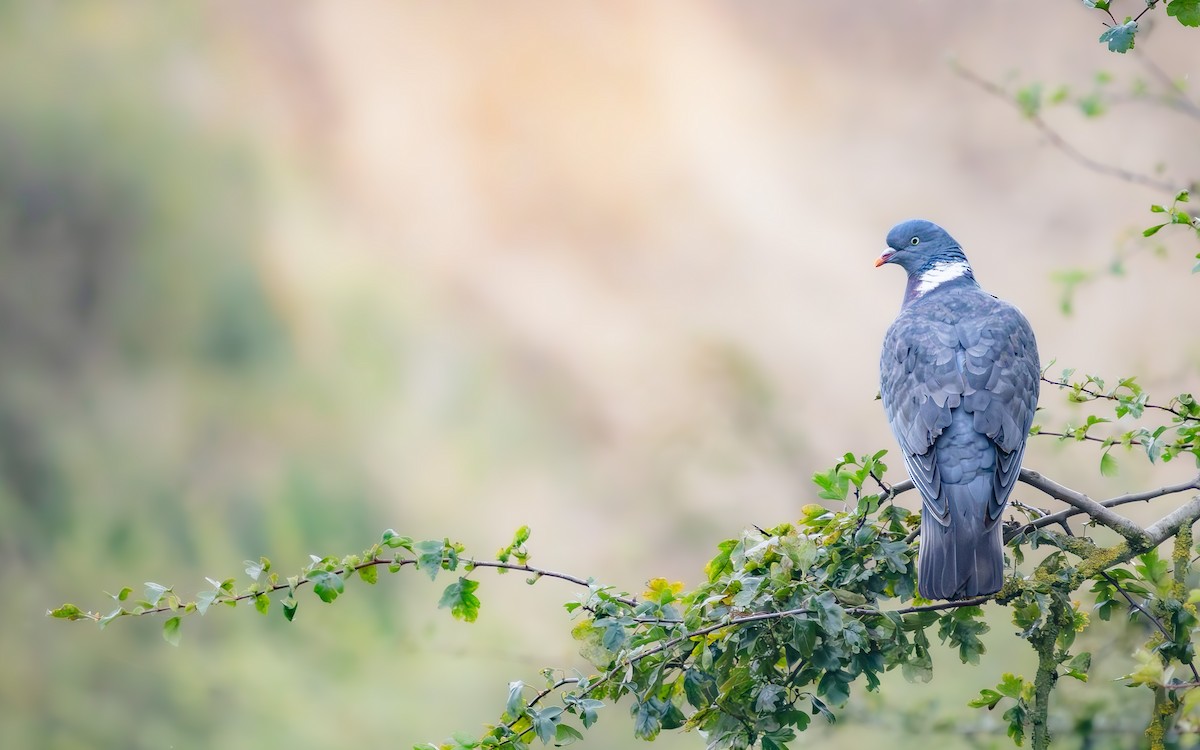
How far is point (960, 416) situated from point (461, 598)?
2.64 feet

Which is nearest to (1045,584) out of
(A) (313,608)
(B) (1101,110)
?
(B) (1101,110)

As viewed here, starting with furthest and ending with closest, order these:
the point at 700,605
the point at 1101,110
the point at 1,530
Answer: the point at 1,530 → the point at 1101,110 → the point at 700,605

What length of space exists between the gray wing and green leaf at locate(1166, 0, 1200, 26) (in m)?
0.66

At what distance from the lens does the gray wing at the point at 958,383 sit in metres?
1.59

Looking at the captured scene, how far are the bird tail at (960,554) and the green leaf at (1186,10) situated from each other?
65 cm

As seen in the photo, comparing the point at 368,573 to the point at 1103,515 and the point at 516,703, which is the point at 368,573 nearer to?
the point at 516,703

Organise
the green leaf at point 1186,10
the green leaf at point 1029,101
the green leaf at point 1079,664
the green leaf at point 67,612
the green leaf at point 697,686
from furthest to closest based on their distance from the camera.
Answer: the green leaf at point 1029,101 < the green leaf at point 1079,664 < the green leaf at point 697,686 < the green leaf at point 67,612 < the green leaf at point 1186,10

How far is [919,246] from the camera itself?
7.30ft

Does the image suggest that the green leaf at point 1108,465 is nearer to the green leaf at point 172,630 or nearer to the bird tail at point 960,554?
the bird tail at point 960,554

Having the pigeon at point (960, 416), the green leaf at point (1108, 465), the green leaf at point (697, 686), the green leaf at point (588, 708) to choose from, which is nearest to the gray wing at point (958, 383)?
the pigeon at point (960, 416)

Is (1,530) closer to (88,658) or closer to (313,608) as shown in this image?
(88,658)

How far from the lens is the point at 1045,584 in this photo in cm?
133

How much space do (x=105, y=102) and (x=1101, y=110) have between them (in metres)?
2.92

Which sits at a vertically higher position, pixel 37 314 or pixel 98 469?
pixel 37 314
